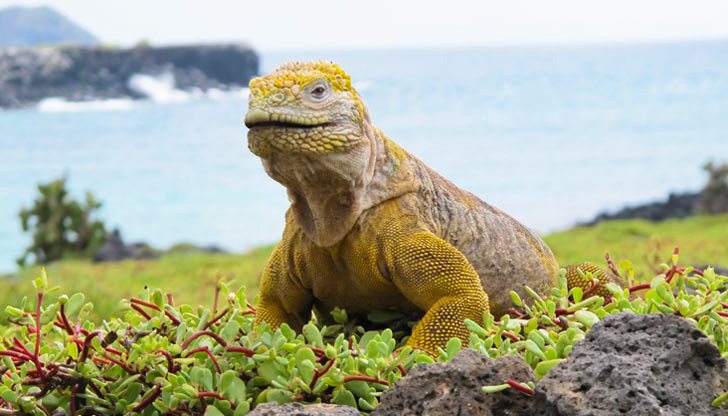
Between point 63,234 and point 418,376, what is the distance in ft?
55.1

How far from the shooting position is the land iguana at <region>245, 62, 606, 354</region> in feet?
9.04

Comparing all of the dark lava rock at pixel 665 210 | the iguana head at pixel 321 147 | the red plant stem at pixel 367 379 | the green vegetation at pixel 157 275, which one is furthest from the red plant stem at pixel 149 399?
the dark lava rock at pixel 665 210

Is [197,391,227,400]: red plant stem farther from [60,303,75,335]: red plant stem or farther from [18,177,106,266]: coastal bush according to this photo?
[18,177,106,266]: coastal bush

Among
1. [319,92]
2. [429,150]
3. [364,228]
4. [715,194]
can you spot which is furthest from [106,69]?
[319,92]

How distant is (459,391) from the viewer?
84.2 inches

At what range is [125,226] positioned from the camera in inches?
1237

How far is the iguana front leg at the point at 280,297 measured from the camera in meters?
3.29

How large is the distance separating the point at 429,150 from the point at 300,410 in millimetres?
42518

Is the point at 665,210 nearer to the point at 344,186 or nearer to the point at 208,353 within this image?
the point at 344,186

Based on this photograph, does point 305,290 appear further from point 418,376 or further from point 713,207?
point 713,207

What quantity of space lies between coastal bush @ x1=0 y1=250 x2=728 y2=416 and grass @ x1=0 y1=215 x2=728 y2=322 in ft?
23.0

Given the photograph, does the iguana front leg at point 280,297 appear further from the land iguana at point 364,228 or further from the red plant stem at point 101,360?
the red plant stem at point 101,360

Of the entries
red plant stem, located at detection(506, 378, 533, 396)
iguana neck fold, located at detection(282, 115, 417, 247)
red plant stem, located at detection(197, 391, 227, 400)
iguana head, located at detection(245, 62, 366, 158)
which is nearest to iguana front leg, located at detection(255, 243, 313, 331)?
iguana neck fold, located at detection(282, 115, 417, 247)

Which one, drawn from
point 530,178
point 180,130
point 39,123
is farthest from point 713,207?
point 39,123
